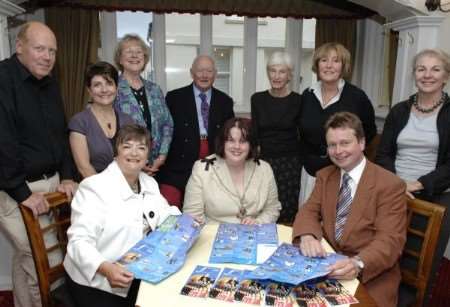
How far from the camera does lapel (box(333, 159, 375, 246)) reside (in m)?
1.64

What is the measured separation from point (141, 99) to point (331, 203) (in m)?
1.37

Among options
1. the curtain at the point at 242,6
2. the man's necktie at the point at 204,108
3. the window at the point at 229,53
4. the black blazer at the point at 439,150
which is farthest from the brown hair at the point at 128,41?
the window at the point at 229,53

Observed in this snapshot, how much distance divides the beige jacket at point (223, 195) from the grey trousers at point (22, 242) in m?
0.72

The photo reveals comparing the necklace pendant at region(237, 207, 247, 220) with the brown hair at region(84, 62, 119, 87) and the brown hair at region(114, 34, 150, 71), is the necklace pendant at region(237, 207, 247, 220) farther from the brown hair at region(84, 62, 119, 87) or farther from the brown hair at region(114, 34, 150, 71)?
the brown hair at region(114, 34, 150, 71)

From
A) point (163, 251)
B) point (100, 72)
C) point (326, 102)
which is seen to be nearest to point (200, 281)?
point (163, 251)

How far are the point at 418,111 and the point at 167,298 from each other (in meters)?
1.73

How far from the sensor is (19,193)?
5.76 ft

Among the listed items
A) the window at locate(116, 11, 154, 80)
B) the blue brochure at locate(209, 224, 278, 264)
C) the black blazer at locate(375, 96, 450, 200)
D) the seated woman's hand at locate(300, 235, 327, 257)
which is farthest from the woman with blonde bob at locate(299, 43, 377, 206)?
the window at locate(116, 11, 154, 80)

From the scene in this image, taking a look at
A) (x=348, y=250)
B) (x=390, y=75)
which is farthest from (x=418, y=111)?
(x=390, y=75)

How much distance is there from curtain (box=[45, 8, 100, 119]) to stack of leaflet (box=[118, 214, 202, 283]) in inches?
129

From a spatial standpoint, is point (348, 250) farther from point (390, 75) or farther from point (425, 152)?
point (390, 75)

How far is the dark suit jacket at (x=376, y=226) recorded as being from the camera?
155 centimetres

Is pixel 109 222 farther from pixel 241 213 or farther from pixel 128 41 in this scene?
pixel 128 41

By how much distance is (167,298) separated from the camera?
1180 millimetres
